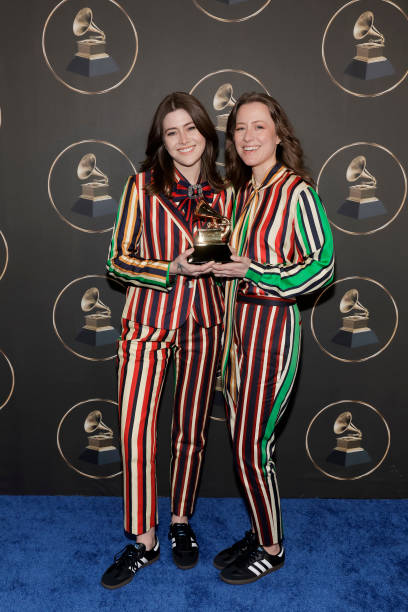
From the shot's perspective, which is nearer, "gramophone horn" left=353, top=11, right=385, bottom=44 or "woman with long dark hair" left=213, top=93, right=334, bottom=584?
"woman with long dark hair" left=213, top=93, right=334, bottom=584

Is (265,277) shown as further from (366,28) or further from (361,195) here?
(366,28)

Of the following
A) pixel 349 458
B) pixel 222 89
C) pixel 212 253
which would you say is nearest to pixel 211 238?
pixel 212 253

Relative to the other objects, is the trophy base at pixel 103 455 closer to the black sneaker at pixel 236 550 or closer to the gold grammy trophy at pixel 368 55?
the black sneaker at pixel 236 550

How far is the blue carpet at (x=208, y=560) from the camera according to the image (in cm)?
176

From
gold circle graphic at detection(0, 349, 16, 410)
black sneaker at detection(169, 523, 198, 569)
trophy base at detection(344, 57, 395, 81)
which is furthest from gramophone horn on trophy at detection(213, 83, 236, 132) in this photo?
black sneaker at detection(169, 523, 198, 569)

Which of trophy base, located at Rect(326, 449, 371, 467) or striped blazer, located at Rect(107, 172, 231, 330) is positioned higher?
striped blazer, located at Rect(107, 172, 231, 330)

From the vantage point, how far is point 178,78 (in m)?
2.00

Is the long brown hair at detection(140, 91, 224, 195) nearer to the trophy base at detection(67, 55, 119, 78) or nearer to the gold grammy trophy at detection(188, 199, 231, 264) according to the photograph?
the gold grammy trophy at detection(188, 199, 231, 264)

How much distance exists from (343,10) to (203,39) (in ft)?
1.71

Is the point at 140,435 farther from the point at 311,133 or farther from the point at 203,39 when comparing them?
the point at 203,39

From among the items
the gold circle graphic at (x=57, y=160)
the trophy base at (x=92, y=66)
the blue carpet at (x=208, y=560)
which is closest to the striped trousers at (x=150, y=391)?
the blue carpet at (x=208, y=560)

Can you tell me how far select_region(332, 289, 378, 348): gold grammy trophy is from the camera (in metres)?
2.20

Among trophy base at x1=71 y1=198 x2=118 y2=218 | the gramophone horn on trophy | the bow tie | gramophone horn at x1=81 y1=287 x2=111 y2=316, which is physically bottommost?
gramophone horn at x1=81 y1=287 x2=111 y2=316

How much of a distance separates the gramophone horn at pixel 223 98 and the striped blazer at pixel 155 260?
397mm
